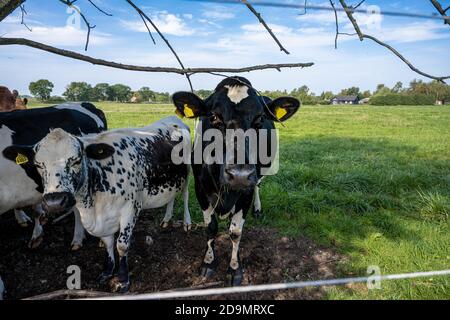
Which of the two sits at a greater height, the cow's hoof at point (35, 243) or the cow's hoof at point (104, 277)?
the cow's hoof at point (35, 243)

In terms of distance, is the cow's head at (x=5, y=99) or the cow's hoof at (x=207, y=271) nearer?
the cow's hoof at (x=207, y=271)

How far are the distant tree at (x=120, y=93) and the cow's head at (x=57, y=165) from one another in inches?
1601

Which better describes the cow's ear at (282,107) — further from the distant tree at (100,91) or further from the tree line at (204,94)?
the distant tree at (100,91)

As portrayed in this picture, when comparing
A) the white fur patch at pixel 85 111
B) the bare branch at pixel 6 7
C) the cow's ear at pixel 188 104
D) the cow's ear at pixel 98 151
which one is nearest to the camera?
the bare branch at pixel 6 7

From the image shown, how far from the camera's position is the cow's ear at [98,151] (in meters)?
2.97

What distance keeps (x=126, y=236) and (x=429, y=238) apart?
399cm

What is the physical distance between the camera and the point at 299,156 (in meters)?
9.52

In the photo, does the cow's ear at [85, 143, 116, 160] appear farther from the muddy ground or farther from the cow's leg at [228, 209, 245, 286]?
the cow's leg at [228, 209, 245, 286]

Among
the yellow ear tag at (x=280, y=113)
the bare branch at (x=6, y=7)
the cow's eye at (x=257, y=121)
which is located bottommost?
the cow's eye at (x=257, y=121)

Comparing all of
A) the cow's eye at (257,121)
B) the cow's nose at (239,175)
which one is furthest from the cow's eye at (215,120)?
the cow's nose at (239,175)

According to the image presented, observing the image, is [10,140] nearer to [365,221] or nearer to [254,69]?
[254,69]

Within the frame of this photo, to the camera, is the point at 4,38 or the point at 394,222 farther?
the point at 394,222

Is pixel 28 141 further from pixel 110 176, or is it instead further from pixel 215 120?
pixel 215 120
